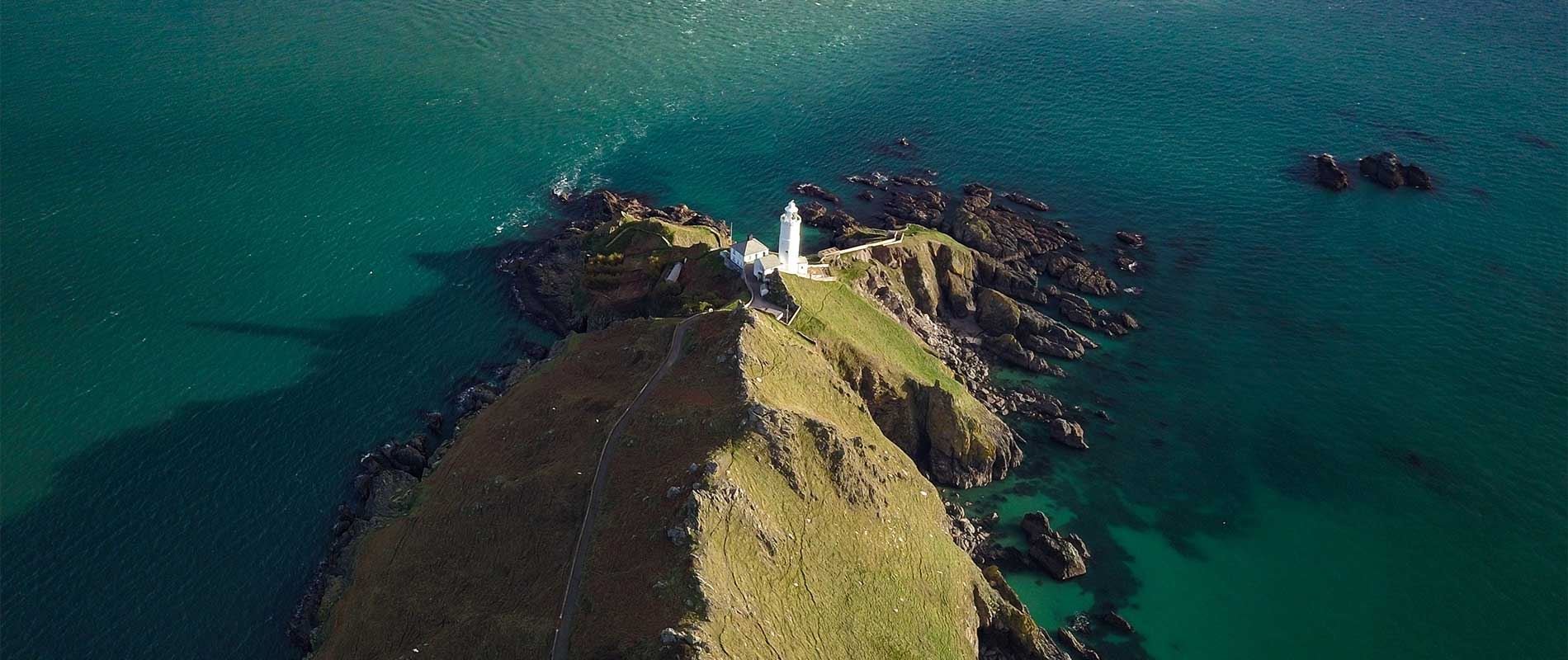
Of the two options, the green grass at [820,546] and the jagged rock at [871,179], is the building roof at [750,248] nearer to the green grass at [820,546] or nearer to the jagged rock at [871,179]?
the green grass at [820,546]

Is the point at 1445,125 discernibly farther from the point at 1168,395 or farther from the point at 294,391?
the point at 294,391

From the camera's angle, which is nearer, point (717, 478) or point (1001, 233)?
point (717, 478)

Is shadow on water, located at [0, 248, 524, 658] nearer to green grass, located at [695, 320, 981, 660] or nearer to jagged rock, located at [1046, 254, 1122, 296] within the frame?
green grass, located at [695, 320, 981, 660]

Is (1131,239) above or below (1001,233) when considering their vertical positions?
below

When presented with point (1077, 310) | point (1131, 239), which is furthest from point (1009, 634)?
point (1131, 239)

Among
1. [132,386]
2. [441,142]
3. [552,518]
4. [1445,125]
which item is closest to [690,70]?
[441,142]

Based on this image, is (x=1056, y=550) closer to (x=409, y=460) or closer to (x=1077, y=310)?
(x=1077, y=310)

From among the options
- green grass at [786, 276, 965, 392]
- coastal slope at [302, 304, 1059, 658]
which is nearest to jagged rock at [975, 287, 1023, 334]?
green grass at [786, 276, 965, 392]

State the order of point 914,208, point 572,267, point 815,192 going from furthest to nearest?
point 815,192 → point 914,208 → point 572,267
